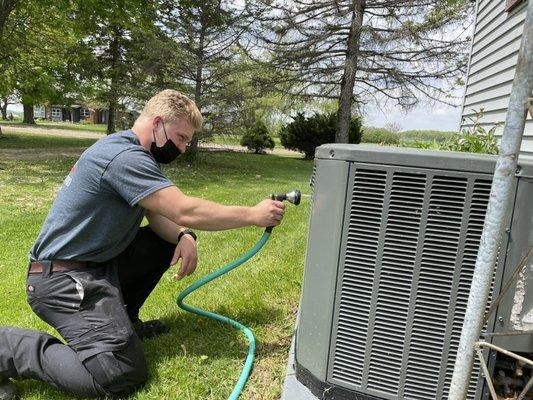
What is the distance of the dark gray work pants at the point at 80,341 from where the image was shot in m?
2.12

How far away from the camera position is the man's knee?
83.4 inches

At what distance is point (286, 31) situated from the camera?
57.6 feet

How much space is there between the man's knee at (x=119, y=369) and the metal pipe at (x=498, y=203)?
1.42 metres

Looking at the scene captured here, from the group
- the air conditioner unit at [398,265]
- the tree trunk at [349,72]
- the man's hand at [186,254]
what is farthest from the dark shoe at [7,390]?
the tree trunk at [349,72]

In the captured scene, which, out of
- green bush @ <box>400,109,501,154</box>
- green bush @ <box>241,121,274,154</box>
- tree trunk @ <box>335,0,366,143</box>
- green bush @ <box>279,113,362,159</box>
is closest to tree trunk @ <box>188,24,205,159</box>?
tree trunk @ <box>335,0,366,143</box>

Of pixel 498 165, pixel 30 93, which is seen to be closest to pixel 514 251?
pixel 498 165

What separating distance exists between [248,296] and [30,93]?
60.3 feet

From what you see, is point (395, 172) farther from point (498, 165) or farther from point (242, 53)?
point (242, 53)

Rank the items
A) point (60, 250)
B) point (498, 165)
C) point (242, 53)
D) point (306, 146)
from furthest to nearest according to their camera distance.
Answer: point (306, 146)
point (242, 53)
point (60, 250)
point (498, 165)

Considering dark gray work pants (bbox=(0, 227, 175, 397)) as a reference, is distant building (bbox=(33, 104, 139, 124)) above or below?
above

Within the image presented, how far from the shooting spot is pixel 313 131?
22.0 metres

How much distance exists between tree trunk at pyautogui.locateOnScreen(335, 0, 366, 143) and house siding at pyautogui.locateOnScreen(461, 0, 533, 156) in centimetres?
1010

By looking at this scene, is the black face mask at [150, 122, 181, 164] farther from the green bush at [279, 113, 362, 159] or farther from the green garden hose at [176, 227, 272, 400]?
the green bush at [279, 113, 362, 159]

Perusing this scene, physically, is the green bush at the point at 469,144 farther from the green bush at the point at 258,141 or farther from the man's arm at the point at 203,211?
the green bush at the point at 258,141
